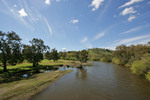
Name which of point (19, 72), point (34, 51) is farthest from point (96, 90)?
point (34, 51)

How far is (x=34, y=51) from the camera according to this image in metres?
42.6

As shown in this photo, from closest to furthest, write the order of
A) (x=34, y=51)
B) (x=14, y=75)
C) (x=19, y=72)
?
(x=14, y=75) < (x=19, y=72) < (x=34, y=51)

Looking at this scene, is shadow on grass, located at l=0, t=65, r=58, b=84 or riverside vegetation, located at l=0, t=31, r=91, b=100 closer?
riverside vegetation, located at l=0, t=31, r=91, b=100

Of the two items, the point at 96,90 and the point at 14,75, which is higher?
the point at 14,75

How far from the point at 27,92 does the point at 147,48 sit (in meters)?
61.9

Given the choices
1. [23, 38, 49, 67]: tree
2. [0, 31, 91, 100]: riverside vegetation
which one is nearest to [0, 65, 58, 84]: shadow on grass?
[0, 31, 91, 100]: riverside vegetation

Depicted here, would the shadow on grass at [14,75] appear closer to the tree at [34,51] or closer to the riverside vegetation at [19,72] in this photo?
the riverside vegetation at [19,72]

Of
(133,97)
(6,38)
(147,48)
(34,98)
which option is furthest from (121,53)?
(6,38)

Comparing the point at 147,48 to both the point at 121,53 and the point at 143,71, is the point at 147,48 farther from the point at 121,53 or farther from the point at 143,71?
the point at 143,71

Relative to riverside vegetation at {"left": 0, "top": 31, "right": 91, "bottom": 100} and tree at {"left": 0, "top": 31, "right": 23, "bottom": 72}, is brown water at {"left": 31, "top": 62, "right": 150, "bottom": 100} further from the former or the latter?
tree at {"left": 0, "top": 31, "right": 23, "bottom": 72}

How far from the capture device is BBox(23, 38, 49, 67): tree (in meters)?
39.3

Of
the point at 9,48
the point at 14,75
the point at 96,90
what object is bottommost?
the point at 96,90

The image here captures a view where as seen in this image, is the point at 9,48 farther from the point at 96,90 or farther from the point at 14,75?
the point at 96,90

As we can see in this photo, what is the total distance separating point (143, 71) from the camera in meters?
24.0
